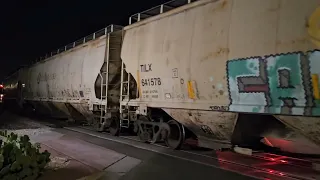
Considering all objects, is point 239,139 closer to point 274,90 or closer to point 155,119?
point 274,90

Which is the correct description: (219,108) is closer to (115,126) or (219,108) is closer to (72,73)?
(115,126)

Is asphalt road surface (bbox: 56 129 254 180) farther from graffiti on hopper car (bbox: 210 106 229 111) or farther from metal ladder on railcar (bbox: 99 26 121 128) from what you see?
metal ladder on railcar (bbox: 99 26 121 128)

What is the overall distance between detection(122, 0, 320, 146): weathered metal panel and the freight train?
2 centimetres

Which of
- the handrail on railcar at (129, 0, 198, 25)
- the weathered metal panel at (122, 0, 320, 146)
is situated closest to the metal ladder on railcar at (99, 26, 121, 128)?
the handrail on railcar at (129, 0, 198, 25)

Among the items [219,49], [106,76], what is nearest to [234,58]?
[219,49]

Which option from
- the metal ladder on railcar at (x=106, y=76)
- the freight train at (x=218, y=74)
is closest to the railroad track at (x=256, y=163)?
the freight train at (x=218, y=74)

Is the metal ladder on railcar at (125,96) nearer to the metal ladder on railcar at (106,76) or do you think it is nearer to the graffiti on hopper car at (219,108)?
the metal ladder on railcar at (106,76)

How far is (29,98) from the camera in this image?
24.2 m

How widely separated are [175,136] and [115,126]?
4139 mm

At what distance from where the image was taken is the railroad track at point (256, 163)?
19.6 ft

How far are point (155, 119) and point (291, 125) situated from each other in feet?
16.3

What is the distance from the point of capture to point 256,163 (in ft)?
23.0

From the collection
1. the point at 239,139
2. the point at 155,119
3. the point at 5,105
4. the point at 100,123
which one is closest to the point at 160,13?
the point at 155,119

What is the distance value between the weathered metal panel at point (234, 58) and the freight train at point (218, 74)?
0.06ft
